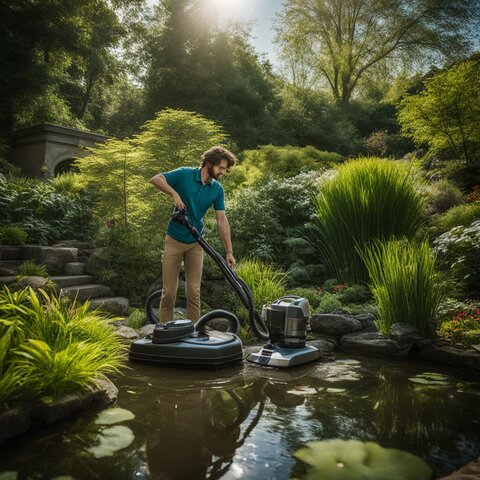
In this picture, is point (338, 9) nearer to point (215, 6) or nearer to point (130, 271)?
point (215, 6)

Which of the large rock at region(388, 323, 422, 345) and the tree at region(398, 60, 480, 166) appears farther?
the tree at region(398, 60, 480, 166)

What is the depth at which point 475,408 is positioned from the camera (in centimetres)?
257

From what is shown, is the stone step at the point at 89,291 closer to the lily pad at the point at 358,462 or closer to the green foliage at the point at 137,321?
the green foliage at the point at 137,321

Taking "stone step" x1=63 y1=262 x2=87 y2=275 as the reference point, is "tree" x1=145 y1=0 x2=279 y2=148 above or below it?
above

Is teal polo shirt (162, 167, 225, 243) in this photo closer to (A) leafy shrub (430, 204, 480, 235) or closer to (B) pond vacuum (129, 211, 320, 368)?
(B) pond vacuum (129, 211, 320, 368)

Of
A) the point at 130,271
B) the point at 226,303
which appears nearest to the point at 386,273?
the point at 226,303

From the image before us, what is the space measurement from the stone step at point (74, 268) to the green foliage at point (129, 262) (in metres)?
0.44

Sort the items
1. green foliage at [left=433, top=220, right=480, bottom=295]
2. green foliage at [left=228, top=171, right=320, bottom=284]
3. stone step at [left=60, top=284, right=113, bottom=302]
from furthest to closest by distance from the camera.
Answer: green foliage at [left=228, top=171, right=320, bottom=284] < stone step at [left=60, top=284, right=113, bottom=302] < green foliage at [left=433, top=220, right=480, bottom=295]

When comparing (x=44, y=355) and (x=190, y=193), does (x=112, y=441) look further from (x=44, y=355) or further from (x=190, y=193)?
(x=190, y=193)

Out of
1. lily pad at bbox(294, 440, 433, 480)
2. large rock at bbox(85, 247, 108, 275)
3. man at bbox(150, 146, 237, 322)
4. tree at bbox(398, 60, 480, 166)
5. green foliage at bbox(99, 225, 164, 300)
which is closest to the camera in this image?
lily pad at bbox(294, 440, 433, 480)

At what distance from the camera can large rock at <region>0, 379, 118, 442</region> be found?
1992 mm

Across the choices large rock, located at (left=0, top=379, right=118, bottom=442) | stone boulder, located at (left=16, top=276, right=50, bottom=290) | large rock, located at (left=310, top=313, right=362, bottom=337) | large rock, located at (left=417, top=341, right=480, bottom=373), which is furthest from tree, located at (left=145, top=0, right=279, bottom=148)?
large rock, located at (left=0, top=379, right=118, bottom=442)

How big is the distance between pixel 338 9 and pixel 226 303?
24352 millimetres

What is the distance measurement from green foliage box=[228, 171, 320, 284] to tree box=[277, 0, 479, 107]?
18.2 metres
